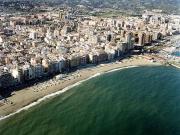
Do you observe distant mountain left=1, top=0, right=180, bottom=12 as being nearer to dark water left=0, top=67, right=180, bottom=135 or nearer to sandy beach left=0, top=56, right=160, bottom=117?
sandy beach left=0, top=56, right=160, bottom=117

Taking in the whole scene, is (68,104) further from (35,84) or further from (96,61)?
(96,61)

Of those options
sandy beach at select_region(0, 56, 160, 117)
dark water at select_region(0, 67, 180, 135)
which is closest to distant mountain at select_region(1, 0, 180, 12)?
sandy beach at select_region(0, 56, 160, 117)

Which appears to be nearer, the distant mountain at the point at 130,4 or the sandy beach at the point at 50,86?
the sandy beach at the point at 50,86

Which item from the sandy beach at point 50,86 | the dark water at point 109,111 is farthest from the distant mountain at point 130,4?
the dark water at point 109,111

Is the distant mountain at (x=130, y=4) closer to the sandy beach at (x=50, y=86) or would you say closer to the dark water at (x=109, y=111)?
the sandy beach at (x=50, y=86)

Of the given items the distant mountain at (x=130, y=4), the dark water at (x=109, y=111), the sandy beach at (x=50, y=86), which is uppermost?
the distant mountain at (x=130, y=4)

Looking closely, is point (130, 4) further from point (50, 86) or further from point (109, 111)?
point (109, 111)
